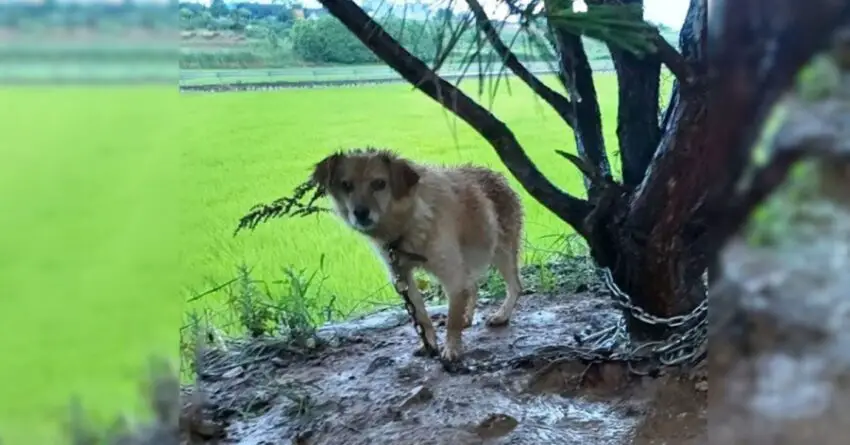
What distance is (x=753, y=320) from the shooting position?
619mm

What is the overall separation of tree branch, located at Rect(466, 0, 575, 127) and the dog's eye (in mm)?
234

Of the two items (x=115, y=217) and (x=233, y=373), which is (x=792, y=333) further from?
(x=233, y=373)

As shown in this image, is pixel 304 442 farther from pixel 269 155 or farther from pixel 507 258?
pixel 507 258

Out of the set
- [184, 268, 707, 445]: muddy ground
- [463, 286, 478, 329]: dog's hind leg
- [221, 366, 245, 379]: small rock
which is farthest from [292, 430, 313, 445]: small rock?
[463, 286, 478, 329]: dog's hind leg

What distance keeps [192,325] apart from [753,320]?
0.47 m

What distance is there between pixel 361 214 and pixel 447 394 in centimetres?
24

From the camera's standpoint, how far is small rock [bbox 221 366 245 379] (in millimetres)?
930

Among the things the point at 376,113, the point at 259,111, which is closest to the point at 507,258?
the point at 376,113

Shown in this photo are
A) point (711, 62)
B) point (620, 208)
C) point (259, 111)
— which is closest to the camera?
point (711, 62)

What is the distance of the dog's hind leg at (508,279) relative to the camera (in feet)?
3.79

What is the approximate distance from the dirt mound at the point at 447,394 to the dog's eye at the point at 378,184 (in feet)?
0.54

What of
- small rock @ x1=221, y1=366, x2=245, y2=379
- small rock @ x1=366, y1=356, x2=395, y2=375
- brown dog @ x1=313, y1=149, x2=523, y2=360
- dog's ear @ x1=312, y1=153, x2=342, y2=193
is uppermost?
dog's ear @ x1=312, y1=153, x2=342, y2=193

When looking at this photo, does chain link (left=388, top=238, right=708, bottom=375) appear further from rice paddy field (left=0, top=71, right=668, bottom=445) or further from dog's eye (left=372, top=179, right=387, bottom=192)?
rice paddy field (left=0, top=71, right=668, bottom=445)

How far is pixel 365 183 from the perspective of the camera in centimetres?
104
